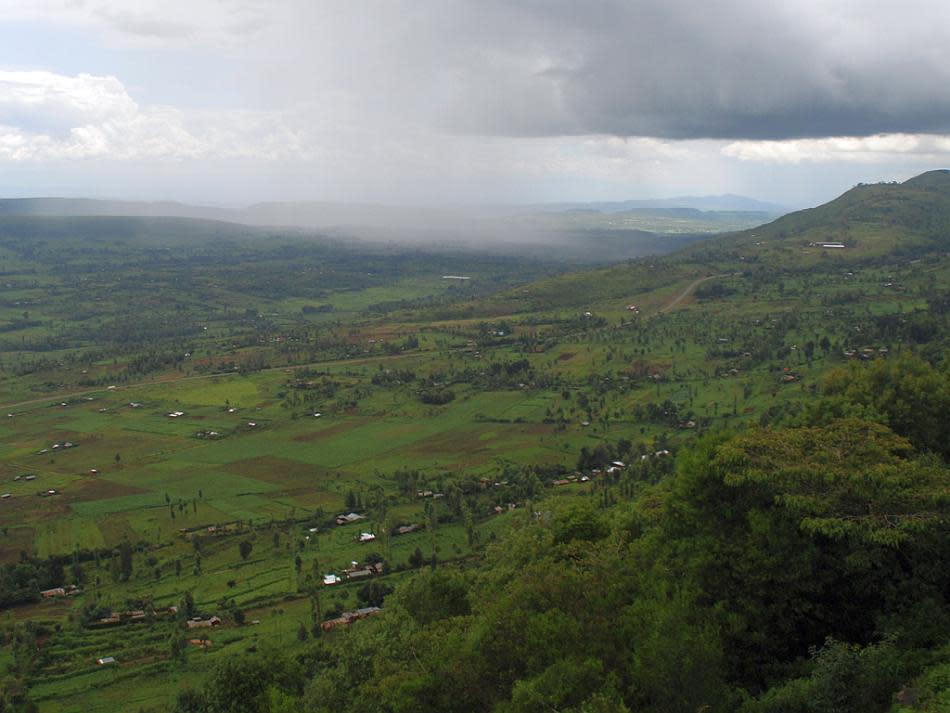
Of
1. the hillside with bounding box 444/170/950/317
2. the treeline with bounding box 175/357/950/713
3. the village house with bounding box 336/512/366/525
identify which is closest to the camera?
the treeline with bounding box 175/357/950/713

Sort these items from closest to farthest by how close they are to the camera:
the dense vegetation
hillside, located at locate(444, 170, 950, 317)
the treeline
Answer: the treeline, the dense vegetation, hillside, located at locate(444, 170, 950, 317)

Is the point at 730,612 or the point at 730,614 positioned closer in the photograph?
the point at 730,614

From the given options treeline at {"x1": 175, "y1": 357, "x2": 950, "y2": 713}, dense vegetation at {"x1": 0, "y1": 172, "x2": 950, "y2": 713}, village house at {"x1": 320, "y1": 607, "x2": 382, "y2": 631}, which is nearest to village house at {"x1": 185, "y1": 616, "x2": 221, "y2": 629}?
dense vegetation at {"x1": 0, "y1": 172, "x2": 950, "y2": 713}

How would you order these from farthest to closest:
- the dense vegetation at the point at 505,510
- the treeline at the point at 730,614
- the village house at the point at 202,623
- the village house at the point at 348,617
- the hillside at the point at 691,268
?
the hillside at the point at 691,268 < the village house at the point at 202,623 < the village house at the point at 348,617 < the dense vegetation at the point at 505,510 < the treeline at the point at 730,614

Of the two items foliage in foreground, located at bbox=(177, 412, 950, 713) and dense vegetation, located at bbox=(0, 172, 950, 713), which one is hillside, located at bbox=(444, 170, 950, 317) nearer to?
dense vegetation, located at bbox=(0, 172, 950, 713)

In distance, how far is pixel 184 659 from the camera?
140 ft

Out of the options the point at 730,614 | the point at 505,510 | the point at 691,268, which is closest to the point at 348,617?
the point at 505,510

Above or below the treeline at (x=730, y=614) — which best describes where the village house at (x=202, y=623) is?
below

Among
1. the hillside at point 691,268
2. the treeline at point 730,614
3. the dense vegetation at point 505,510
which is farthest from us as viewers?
the hillside at point 691,268

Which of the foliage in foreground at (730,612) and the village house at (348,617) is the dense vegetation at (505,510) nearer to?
the foliage in foreground at (730,612)

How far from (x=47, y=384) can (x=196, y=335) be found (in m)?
49.8

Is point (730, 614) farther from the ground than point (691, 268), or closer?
closer

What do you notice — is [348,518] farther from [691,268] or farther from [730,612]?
[691,268]

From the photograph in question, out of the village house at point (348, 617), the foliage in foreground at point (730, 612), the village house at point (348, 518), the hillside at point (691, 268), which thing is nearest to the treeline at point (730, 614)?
the foliage in foreground at point (730, 612)
